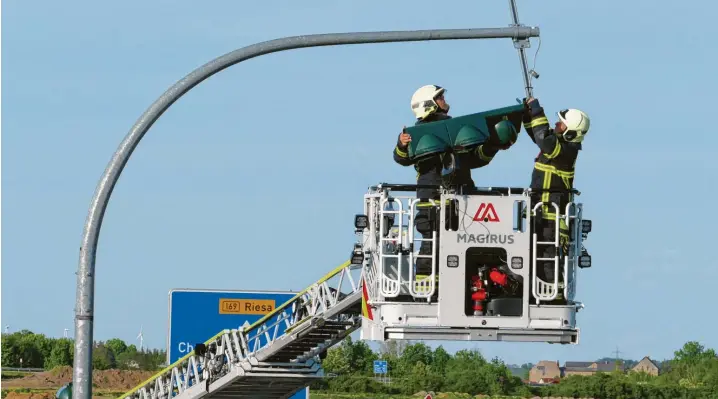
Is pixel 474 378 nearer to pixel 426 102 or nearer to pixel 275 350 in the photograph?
pixel 275 350

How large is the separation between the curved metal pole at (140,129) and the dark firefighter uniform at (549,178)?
2.84 m

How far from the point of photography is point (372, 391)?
92.1m

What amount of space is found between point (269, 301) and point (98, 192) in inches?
512

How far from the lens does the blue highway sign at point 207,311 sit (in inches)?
1051

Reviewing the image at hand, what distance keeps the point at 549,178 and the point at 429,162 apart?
1420 millimetres

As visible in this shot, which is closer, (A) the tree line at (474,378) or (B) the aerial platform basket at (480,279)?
(B) the aerial platform basket at (480,279)

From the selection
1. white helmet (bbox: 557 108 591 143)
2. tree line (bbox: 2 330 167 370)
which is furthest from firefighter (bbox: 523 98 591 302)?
tree line (bbox: 2 330 167 370)

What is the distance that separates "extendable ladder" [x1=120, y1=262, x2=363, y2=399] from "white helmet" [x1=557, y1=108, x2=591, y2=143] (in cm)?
956

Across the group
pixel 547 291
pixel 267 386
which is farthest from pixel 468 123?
pixel 267 386

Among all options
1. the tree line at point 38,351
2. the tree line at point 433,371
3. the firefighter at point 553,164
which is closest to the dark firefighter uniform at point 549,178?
the firefighter at point 553,164

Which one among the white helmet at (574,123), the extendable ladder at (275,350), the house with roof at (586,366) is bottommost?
the extendable ladder at (275,350)

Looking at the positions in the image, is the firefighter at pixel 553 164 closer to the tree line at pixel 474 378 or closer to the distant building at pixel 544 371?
the tree line at pixel 474 378

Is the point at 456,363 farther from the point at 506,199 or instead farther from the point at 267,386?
the point at 506,199

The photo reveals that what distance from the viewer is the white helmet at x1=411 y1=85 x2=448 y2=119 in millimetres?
19266
